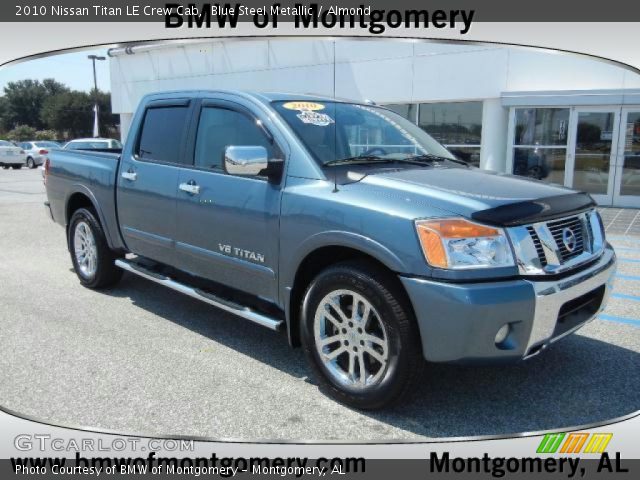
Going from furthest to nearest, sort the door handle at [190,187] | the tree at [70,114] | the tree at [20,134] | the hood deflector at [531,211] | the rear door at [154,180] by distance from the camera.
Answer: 1. the tree at [20,134]
2. the tree at [70,114]
3. the rear door at [154,180]
4. the door handle at [190,187]
5. the hood deflector at [531,211]

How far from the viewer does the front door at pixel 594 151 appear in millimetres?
13195

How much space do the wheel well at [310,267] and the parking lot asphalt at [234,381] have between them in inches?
16.0

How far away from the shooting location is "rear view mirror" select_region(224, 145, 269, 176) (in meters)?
3.58

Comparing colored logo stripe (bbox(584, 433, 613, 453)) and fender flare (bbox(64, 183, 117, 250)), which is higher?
fender flare (bbox(64, 183, 117, 250))

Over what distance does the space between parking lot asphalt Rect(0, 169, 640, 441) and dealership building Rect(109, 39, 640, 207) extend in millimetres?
8125

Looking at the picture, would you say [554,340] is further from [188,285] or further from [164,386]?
[188,285]

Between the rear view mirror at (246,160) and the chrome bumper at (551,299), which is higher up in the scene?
the rear view mirror at (246,160)

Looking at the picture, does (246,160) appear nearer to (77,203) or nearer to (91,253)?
(91,253)

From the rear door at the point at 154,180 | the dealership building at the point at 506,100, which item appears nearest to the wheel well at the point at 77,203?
the rear door at the point at 154,180

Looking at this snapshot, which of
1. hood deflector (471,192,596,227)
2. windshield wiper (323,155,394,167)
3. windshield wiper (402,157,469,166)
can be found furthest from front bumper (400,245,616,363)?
windshield wiper (402,157,469,166)

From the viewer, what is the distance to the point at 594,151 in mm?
13484

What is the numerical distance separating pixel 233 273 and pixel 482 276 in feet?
6.35

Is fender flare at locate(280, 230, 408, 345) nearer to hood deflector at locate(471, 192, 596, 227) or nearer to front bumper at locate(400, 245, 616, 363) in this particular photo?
front bumper at locate(400, 245, 616, 363)

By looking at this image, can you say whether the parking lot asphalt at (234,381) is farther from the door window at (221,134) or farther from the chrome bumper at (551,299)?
the door window at (221,134)
